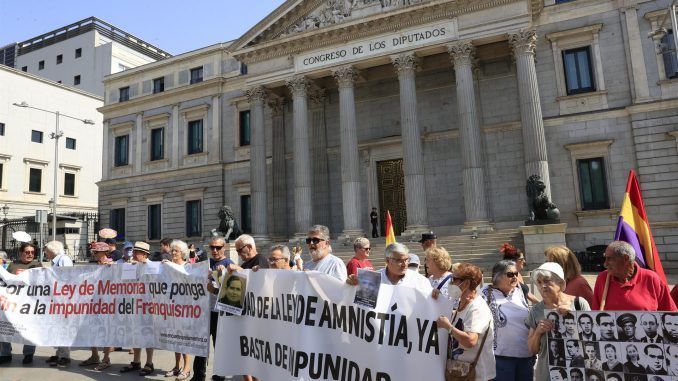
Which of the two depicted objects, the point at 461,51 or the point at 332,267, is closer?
the point at 332,267

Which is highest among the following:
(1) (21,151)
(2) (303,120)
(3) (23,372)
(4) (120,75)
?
(4) (120,75)

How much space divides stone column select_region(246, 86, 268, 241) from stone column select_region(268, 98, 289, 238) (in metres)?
1.49

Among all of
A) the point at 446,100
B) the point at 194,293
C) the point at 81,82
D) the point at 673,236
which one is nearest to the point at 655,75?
the point at 673,236

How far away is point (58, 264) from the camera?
8.47 metres

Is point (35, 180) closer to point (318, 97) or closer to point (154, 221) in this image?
point (154, 221)

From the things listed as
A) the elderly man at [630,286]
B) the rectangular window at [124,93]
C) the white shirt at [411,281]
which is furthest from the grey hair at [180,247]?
the rectangular window at [124,93]

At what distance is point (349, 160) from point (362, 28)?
649 cm

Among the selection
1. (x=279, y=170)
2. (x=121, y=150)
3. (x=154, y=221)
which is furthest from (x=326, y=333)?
(x=121, y=150)

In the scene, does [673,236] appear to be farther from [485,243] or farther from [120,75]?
[120,75]

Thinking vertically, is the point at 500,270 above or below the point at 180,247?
below

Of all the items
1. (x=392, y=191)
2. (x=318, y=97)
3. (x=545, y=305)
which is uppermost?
(x=318, y=97)

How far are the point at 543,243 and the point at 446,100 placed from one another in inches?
409

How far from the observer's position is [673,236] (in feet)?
64.5

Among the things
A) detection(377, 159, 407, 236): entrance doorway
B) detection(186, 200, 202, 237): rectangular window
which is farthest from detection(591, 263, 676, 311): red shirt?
detection(186, 200, 202, 237): rectangular window
